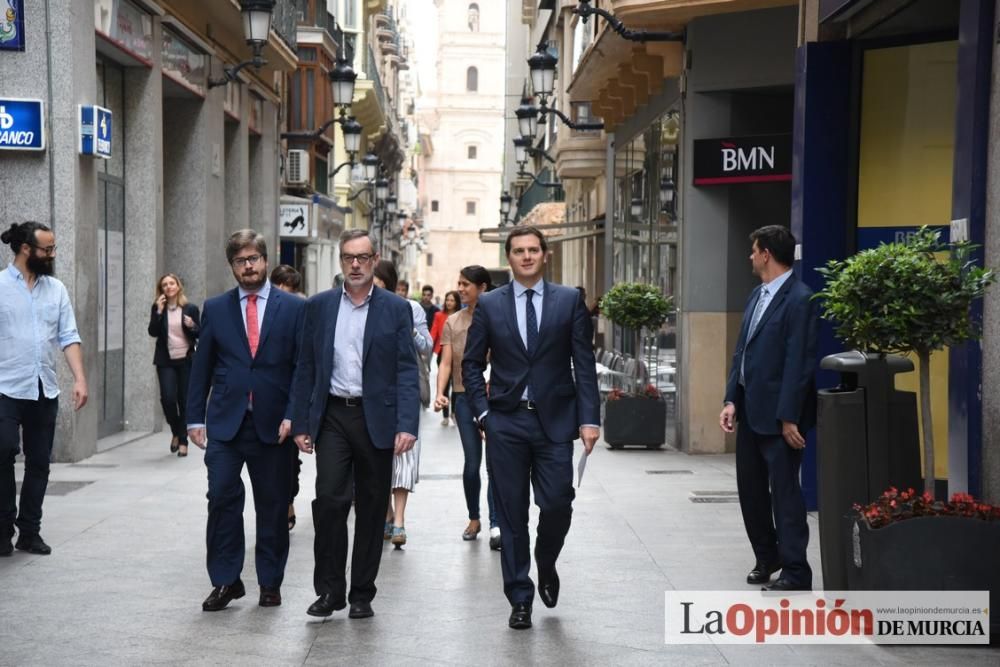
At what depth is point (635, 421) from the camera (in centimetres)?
1692

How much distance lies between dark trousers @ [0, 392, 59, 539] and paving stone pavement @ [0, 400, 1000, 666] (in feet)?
0.75

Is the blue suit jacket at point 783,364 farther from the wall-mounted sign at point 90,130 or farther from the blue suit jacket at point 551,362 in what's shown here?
the wall-mounted sign at point 90,130

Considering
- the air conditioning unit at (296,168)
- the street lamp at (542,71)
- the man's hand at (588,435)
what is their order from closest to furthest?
the man's hand at (588,435), the street lamp at (542,71), the air conditioning unit at (296,168)

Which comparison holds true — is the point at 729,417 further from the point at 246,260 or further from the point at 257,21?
the point at 257,21

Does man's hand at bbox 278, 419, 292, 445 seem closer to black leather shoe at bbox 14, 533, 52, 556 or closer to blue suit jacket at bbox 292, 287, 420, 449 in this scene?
blue suit jacket at bbox 292, 287, 420, 449

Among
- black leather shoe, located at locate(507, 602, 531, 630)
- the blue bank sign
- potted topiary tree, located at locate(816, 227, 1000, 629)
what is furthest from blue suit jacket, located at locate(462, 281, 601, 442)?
the blue bank sign

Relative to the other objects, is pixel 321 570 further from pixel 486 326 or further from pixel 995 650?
pixel 995 650

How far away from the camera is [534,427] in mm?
7352

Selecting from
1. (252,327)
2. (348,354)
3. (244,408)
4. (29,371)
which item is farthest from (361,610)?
(29,371)

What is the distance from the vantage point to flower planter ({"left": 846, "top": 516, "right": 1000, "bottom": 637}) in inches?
261

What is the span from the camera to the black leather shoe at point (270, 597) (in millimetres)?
7605

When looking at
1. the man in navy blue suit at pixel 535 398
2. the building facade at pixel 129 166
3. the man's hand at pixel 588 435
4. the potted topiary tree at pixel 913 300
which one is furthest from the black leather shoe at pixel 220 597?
the building facade at pixel 129 166

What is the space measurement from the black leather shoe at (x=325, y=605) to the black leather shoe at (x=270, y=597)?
1.19 feet

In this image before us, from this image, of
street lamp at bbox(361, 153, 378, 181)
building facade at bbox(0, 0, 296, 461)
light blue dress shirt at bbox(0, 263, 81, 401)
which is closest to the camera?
light blue dress shirt at bbox(0, 263, 81, 401)
